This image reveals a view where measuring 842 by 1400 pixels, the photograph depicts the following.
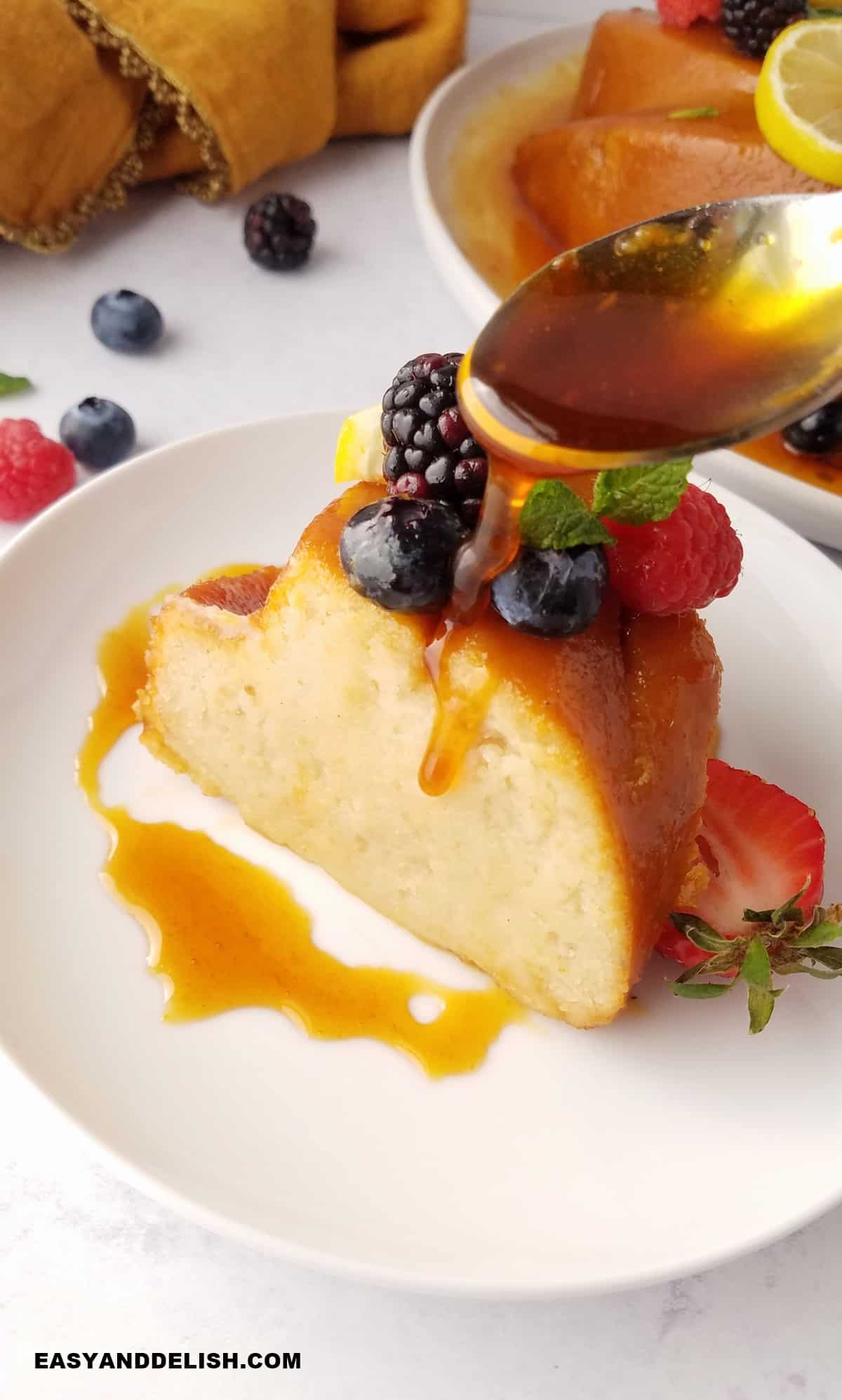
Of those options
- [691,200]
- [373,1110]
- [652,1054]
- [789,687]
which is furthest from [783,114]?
[373,1110]

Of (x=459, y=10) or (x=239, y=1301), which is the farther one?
(x=459, y=10)

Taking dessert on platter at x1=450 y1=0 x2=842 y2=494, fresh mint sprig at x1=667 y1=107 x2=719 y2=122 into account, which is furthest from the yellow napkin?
fresh mint sprig at x1=667 y1=107 x2=719 y2=122

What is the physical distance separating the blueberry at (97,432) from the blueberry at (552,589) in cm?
148

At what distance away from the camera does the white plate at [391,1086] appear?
1.64m

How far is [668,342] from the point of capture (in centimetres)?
174

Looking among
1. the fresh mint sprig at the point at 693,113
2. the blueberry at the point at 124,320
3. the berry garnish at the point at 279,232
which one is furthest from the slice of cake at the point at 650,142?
the blueberry at the point at 124,320

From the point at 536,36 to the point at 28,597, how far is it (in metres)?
2.70

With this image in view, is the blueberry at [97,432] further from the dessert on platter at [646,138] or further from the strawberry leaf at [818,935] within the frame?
the strawberry leaf at [818,935]

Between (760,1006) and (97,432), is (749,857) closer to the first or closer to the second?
(760,1006)

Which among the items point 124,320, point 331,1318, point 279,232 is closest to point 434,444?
point 331,1318

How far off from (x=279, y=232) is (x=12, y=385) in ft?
2.77

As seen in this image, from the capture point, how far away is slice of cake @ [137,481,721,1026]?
1841 millimetres

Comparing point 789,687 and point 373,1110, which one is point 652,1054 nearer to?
point 373,1110

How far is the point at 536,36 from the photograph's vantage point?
13.2 ft
